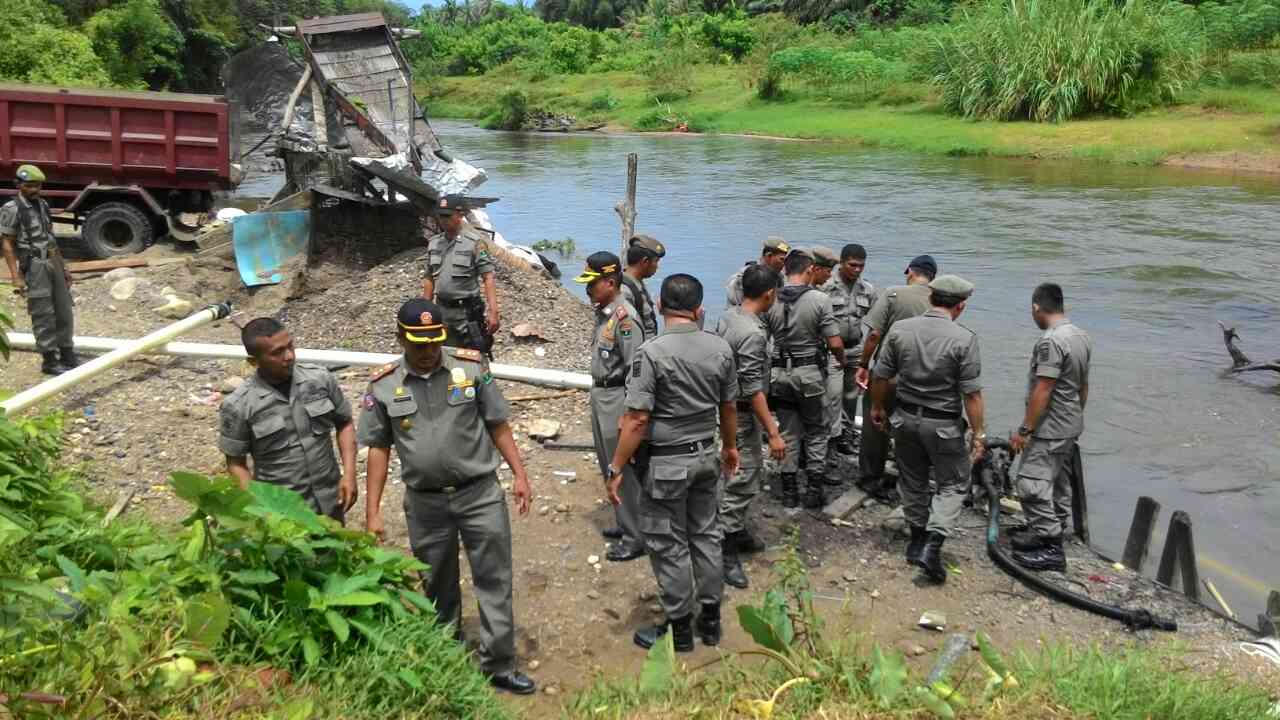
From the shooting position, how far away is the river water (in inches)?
309

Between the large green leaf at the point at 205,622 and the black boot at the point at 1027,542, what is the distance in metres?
4.05

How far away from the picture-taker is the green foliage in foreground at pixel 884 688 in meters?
3.36

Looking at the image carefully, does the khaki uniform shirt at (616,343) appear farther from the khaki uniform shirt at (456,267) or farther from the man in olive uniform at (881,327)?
the khaki uniform shirt at (456,267)

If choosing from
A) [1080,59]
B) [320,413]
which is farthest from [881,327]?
[1080,59]

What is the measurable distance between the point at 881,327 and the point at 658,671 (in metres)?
3.29

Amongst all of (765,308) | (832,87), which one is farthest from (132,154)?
(832,87)

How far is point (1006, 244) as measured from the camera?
669 inches

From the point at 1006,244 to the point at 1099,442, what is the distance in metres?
8.94

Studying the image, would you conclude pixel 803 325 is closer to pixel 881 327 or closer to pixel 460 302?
pixel 881 327

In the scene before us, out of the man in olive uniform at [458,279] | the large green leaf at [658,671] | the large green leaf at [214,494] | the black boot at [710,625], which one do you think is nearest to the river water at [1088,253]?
the man in olive uniform at [458,279]

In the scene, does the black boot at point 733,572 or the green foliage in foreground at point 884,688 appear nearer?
the green foliage in foreground at point 884,688

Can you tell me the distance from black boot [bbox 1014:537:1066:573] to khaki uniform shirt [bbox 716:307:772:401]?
1685 millimetres

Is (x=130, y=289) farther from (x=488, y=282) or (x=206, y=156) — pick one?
(x=488, y=282)

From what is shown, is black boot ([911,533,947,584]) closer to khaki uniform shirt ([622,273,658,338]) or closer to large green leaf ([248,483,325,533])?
khaki uniform shirt ([622,273,658,338])
